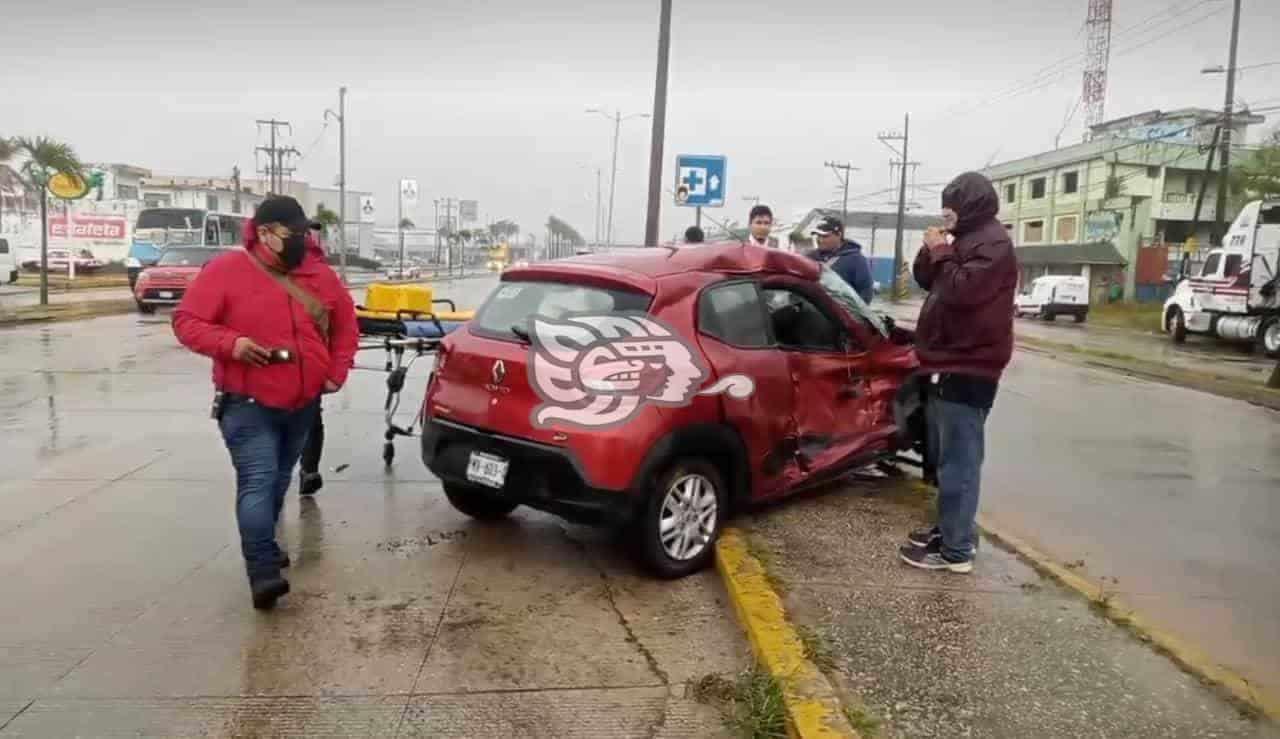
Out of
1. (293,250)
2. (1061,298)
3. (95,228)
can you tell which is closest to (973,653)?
(293,250)

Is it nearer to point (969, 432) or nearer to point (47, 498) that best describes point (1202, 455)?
point (969, 432)

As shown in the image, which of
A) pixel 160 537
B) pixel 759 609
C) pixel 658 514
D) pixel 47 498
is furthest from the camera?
pixel 47 498

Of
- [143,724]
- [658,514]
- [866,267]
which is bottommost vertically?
[143,724]

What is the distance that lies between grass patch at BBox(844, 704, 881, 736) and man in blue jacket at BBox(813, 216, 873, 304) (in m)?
4.90

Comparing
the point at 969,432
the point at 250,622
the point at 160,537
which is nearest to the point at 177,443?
the point at 160,537

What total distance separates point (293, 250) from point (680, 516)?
2182 millimetres

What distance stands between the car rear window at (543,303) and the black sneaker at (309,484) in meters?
1.84

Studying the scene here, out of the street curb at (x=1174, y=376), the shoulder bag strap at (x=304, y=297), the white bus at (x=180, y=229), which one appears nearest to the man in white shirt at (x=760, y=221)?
the shoulder bag strap at (x=304, y=297)

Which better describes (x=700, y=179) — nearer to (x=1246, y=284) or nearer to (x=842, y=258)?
(x=842, y=258)

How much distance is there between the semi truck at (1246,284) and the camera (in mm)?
21297

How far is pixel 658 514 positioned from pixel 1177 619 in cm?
252

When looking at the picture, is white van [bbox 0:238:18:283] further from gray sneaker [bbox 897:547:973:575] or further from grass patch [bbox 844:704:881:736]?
grass patch [bbox 844:704:881:736]

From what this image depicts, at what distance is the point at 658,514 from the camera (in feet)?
14.9

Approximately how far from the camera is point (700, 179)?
14.0 m
